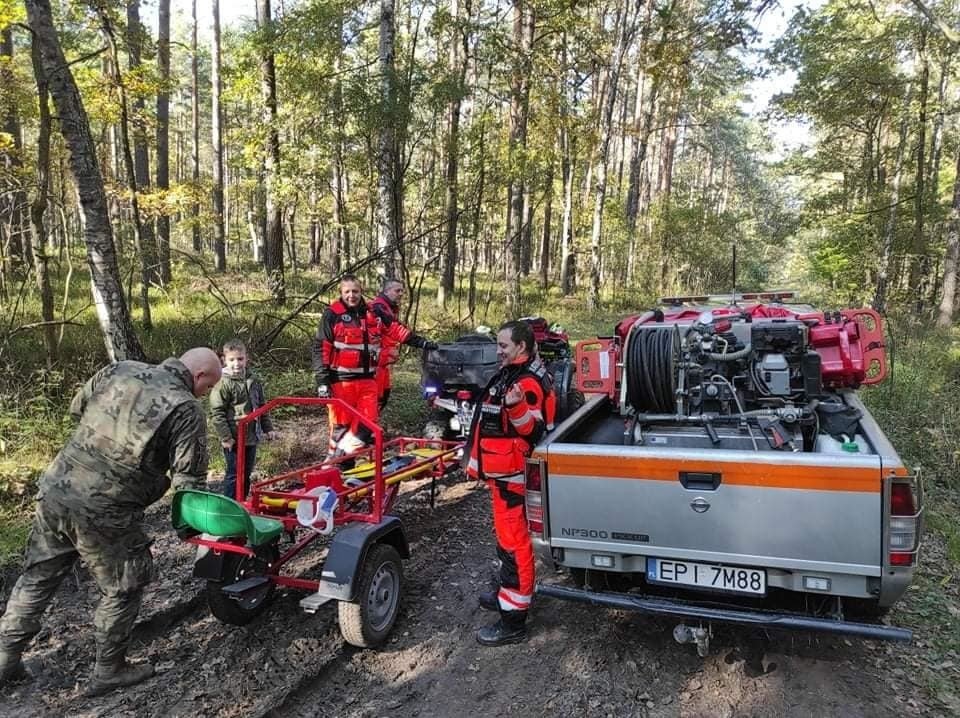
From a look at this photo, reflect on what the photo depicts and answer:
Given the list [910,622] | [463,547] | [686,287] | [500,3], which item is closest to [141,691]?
[463,547]

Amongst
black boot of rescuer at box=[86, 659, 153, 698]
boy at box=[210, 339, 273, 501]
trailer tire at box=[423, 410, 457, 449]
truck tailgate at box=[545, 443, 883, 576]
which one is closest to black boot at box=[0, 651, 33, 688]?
black boot of rescuer at box=[86, 659, 153, 698]

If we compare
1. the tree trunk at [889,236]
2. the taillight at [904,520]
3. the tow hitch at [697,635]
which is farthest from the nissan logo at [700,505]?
the tree trunk at [889,236]

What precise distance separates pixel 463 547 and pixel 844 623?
2.89 metres

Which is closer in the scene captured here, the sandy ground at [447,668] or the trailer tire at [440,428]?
the sandy ground at [447,668]

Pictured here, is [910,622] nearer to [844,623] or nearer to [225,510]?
[844,623]

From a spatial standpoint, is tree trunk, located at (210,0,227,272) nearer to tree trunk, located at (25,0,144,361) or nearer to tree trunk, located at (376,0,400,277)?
tree trunk, located at (376,0,400,277)

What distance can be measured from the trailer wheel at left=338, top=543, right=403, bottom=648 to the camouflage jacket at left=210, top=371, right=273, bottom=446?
72.5 inches

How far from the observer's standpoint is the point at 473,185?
13.3m

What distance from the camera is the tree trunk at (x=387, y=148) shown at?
10.5 m

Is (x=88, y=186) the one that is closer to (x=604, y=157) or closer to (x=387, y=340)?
(x=387, y=340)

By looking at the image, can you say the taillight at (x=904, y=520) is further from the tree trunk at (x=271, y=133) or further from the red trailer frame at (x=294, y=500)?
the tree trunk at (x=271, y=133)

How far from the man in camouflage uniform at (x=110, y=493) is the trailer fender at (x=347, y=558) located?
864 millimetres

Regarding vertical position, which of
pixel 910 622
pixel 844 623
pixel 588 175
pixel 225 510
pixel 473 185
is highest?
pixel 588 175

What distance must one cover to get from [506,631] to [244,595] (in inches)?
60.5
